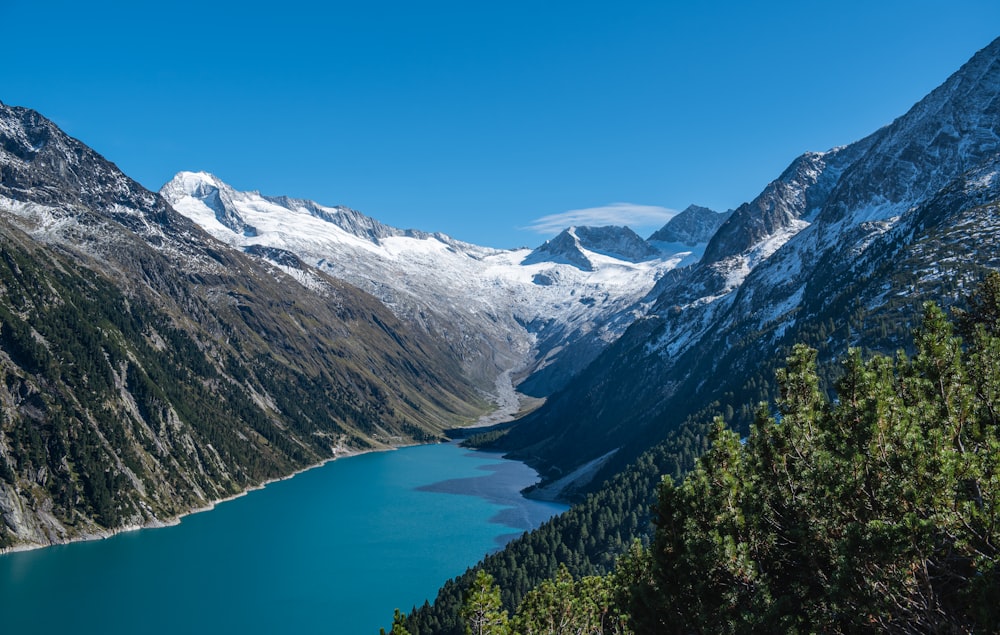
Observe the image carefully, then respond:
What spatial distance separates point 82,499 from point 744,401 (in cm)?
14565

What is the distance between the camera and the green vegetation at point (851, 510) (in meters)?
13.5

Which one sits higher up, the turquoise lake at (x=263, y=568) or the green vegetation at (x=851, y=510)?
the green vegetation at (x=851, y=510)

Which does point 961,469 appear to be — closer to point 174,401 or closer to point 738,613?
point 738,613

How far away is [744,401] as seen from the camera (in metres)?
150

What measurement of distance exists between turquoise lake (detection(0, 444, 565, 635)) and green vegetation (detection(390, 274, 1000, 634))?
8674cm

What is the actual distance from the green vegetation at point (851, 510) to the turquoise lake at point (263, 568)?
285 ft

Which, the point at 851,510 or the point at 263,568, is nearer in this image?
the point at 851,510

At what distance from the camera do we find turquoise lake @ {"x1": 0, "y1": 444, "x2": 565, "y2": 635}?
96.4 metres

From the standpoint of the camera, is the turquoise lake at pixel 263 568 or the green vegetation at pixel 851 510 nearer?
the green vegetation at pixel 851 510

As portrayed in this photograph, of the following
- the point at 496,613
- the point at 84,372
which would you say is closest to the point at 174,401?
the point at 84,372

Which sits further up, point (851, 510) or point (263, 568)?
point (851, 510)

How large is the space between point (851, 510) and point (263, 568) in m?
126

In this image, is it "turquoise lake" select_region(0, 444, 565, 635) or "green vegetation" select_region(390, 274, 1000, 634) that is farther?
"turquoise lake" select_region(0, 444, 565, 635)

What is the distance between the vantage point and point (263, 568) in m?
122
